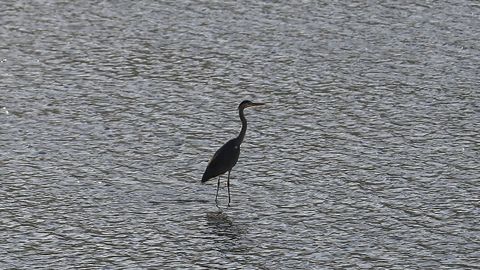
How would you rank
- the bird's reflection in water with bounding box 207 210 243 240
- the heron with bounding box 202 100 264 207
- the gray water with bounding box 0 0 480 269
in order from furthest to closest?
1. the heron with bounding box 202 100 264 207
2. the bird's reflection in water with bounding box 207 210 243 240
3. the gray water with bounding box 0 0 480 269

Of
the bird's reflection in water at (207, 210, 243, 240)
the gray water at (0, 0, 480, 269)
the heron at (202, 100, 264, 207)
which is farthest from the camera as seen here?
the heron at (202, 100, 264, 207)

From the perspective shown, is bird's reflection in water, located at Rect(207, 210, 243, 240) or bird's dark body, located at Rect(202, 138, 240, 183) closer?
bird's reflection in water, located at Rect(207, 210, 243, 240)

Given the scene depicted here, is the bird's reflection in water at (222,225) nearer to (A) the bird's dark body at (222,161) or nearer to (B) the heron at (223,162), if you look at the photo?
(B) the heron at (223,162)

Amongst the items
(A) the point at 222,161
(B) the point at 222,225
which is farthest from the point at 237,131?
(B) the point at 222,225

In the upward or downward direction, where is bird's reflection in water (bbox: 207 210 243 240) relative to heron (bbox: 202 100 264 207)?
downward

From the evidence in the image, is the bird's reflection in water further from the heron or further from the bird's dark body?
the bird's dark body

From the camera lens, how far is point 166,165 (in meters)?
24.1

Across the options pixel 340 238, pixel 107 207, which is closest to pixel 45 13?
pixel 107 207

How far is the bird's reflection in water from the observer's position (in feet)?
67.4

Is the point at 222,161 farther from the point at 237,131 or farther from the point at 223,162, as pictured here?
the point at 237,131

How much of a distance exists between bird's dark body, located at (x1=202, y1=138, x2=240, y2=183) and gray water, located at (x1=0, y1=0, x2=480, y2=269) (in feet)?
1.81

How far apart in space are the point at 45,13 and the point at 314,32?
9327 millimetres

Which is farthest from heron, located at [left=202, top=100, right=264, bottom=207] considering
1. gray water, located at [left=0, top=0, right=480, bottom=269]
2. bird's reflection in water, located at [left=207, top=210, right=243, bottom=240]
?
bird's reflection in water, located at [left=207, top=210, right=243, bottom=240]

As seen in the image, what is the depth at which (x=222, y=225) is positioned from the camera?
2094 cm
